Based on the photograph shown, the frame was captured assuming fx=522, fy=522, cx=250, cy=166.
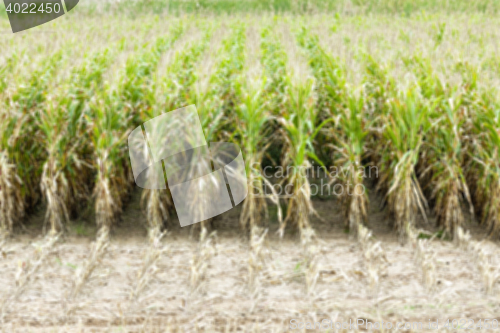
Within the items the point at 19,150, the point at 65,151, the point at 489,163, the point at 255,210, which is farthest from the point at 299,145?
the point at 19,150

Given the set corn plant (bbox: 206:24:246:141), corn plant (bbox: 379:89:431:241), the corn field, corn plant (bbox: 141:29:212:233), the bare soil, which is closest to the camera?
the bare soil

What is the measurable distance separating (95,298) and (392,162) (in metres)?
2.97

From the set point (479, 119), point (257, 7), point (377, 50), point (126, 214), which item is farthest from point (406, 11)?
point (126, 214)

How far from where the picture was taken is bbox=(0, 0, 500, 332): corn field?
12.8ft

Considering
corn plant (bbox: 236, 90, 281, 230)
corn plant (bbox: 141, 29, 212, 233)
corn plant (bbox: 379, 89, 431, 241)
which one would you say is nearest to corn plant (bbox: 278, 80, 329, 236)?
corn plant (bbox: 236, 90, 281, 230)

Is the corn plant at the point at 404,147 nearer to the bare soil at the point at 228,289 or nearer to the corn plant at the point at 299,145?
the bare soil at the point at 228,289

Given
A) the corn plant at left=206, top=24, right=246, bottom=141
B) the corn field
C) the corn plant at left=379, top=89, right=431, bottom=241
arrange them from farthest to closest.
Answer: the corn plant at left=206, top=24, right=246, bottom=141, the corn plant at left=379, top=89, right=431, bottom=241, the corn field

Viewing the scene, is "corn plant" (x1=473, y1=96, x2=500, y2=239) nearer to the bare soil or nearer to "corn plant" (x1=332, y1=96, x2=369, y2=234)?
the bare soil

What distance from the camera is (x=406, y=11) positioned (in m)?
18.0

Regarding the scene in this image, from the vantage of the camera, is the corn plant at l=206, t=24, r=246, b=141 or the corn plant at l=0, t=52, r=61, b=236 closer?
the corn plant at l=0, t=52, r=61, b=236

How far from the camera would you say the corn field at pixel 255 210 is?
12.8 feet

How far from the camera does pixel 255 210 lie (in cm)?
501

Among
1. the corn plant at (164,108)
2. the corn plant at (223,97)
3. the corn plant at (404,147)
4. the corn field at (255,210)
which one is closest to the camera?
the corn field at (255,210)

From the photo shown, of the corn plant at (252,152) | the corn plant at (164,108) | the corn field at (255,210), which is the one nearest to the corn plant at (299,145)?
the corn field at (255,210)
